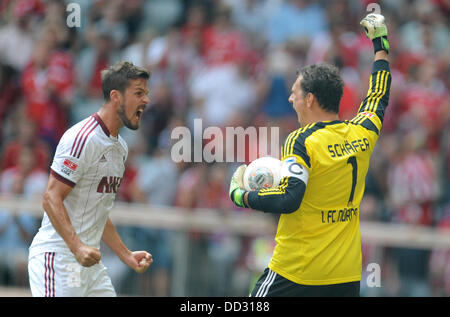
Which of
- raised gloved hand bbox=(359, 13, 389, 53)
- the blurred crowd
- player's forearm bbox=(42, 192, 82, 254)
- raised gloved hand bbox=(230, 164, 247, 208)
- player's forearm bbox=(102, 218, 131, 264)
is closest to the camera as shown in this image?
player's forearm bbox=(42, 192, 82, 254)

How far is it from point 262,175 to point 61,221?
1.51 m

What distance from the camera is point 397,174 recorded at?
10500mm

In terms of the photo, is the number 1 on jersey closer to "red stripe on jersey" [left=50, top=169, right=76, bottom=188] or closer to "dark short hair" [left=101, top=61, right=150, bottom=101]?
"dark short hair" [left=101, top=61, right=150, bottom=101]

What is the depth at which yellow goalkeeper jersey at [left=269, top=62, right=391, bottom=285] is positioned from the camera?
17.2 ft

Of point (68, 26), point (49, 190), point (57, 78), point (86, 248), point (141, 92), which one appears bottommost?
point (86, 248)

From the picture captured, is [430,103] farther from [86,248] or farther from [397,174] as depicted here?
[86,248]

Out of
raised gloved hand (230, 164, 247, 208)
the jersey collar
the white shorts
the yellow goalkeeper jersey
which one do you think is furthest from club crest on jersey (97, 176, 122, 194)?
the yellow goalkeeper jersey

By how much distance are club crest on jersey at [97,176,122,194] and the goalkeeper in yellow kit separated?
37.0 inches

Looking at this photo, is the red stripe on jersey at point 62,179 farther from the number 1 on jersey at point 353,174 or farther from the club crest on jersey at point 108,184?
the number 1 on jersey at point 353,174

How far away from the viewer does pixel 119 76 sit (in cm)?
573

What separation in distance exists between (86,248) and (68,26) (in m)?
7.89

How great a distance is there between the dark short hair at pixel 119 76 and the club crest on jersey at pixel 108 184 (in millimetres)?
619

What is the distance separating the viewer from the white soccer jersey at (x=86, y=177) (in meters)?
5.46
